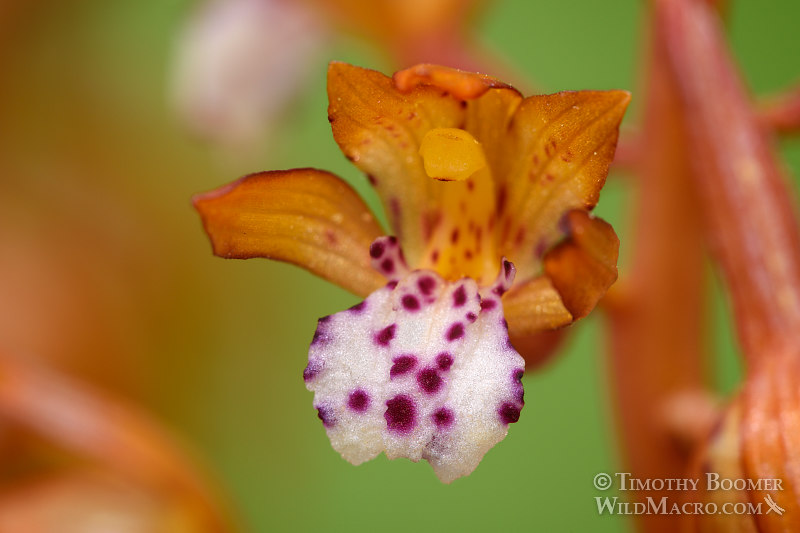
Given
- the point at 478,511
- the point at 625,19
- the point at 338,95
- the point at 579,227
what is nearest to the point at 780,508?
the point at 579,227

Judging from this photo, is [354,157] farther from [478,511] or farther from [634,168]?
A: [478,511]

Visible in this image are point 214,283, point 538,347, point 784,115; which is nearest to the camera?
point 538,347

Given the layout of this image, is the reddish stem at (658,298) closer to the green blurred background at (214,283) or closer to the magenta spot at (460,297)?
the magenta spot at (460,297)

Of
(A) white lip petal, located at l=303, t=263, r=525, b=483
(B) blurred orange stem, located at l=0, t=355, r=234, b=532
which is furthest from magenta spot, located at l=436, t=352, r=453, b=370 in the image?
(B) blurred orange stem, located at l=0, t=355, r=234, b=532

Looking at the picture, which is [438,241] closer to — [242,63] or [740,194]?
[740,194]

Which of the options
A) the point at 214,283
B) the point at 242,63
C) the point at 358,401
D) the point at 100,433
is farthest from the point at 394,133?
the point at 214,283
